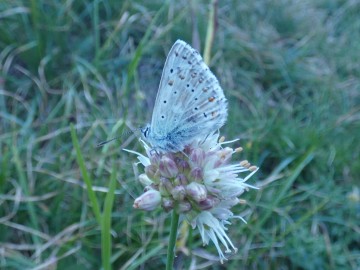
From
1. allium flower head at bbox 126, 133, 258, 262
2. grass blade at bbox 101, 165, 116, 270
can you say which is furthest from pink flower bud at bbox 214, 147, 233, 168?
grass blade at bbox 101, 165, 116, 270

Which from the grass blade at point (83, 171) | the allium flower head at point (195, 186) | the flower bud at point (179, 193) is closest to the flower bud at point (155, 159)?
the allium flower head at point (195, 186)

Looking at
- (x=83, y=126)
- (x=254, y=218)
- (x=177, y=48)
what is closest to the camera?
(x=177, y=48)

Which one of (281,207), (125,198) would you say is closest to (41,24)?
(125,198)

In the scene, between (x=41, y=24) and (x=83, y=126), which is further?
(x=41, y=24)

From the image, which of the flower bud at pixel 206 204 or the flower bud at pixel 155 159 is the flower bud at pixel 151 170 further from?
the flower bud at pixel 206 204

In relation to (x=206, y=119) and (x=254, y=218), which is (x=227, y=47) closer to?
(x=254, y=218)

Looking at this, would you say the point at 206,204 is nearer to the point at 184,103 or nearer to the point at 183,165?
the point at 183,165

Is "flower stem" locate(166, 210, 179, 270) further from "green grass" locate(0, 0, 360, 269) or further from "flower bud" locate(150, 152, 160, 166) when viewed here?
"green grass" locate(0, 0, 360, 269)
